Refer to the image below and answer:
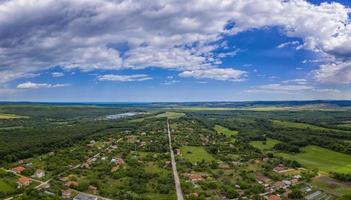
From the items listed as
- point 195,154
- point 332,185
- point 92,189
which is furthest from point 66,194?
point 332,185

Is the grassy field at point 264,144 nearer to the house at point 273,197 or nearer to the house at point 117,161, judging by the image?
the house at point 117,161

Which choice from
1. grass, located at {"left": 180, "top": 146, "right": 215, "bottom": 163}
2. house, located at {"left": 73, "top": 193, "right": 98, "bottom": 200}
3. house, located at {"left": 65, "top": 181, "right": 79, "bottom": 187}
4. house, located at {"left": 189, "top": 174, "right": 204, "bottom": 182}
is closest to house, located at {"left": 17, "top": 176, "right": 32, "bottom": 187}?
house, located at {"left": 65, "top": 181, "right": 79, "bottom": 187}

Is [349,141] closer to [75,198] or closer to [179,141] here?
[179,141]

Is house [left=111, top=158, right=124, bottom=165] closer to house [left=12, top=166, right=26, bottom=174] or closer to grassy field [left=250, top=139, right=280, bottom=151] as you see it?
house [left=12, top=166, right=26, bottom=174]

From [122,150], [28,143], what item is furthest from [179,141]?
[28,143]

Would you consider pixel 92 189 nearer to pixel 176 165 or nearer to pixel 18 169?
pixel 18 169

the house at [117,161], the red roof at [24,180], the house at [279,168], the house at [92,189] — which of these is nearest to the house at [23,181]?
the red roof at [24,180]
